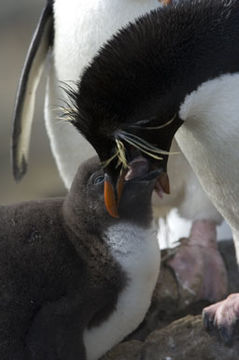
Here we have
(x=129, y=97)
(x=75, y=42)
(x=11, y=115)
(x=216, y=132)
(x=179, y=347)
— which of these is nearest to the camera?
(x=129, y=97)

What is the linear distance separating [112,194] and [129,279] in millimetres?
272

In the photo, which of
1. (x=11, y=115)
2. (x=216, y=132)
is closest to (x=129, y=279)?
(x=216, y=132)

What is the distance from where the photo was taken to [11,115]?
20.6ft

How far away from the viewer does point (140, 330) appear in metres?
2.63

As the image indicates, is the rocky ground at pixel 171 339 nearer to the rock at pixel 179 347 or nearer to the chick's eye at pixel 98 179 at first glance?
the rock at pixel 179 347

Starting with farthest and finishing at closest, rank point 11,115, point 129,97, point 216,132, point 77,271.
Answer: point 11,115 < point 77,271 < point 216,132 < point 129,97

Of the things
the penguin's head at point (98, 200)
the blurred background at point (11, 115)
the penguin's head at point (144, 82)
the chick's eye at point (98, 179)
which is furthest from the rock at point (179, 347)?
the blurred background at point (11, 115)

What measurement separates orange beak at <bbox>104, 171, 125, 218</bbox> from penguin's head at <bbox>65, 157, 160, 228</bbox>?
0.06 metres

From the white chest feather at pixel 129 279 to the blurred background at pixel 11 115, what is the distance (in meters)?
3.43

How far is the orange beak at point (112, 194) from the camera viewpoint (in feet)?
6.34

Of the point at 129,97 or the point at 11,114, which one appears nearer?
the point at 129,97

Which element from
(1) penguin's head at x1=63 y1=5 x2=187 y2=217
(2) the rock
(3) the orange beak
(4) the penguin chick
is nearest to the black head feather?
(1) penguin's head at x1=63 y1=5 x2=187 y2=217

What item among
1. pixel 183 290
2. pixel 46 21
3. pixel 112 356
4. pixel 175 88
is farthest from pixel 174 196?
pixel 175 88

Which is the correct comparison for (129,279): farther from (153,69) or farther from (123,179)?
(153,69)
